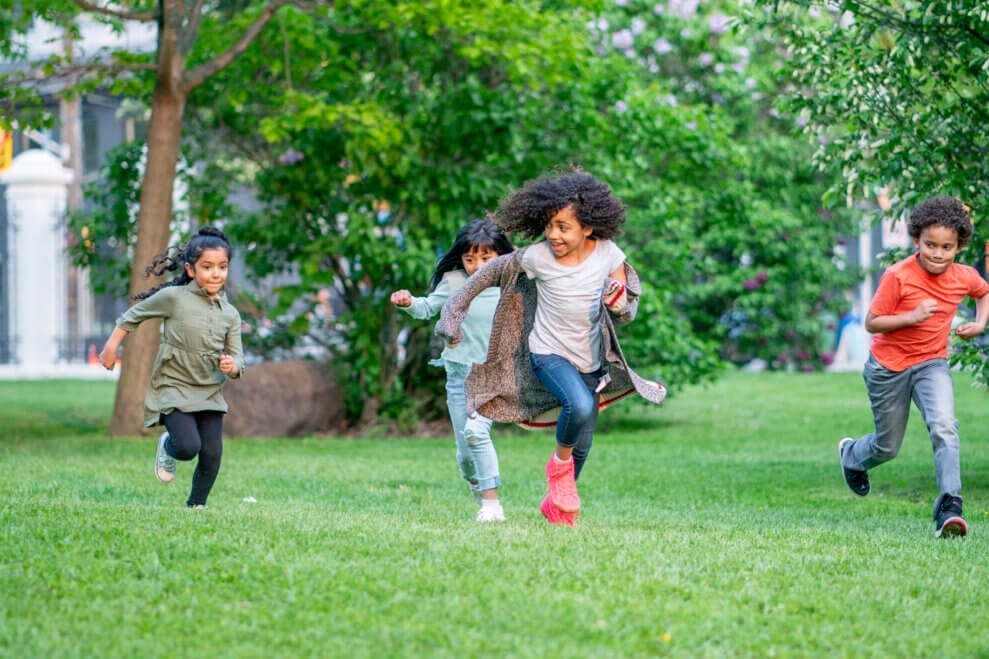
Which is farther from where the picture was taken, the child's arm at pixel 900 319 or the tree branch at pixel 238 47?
the tree branch at pixel 238 47

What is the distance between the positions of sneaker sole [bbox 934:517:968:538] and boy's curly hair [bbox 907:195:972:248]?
1371 millimetres

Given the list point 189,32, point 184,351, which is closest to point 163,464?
point 184,351

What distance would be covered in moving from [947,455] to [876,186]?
2.74 m

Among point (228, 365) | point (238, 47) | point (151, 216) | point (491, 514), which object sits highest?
point (238, 47)

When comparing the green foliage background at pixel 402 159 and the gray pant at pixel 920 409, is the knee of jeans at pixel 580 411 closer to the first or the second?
the gray pant at pixel 920 409

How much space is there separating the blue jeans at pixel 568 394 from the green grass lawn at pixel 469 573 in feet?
1.49

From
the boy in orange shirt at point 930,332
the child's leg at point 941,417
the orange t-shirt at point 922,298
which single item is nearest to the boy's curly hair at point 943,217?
the boy in orange shirt at point 930,332

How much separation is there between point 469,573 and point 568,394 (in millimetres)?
1363

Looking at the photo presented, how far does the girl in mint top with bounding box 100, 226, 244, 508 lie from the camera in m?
6.89

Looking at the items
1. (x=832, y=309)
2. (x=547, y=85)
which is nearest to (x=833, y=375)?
(x=832, y=309)

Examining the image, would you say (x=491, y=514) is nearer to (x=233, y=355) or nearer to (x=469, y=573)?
(x=233, y=355)

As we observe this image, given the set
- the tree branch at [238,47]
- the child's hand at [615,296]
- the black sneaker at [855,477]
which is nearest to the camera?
the child's hand at [615,296]

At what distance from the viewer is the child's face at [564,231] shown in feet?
20.8

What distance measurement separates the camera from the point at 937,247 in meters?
6.79
